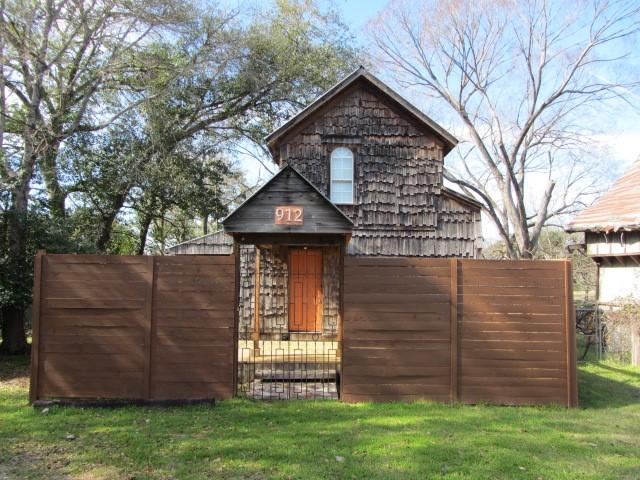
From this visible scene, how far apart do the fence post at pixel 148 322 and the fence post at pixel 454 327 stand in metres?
4.16

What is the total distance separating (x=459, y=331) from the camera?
707cm

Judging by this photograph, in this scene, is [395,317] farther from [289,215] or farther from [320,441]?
[320,441]

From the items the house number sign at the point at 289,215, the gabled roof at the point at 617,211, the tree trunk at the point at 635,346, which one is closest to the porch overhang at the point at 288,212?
the house number sign at the point at 289,215

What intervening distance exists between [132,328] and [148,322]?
24 cm

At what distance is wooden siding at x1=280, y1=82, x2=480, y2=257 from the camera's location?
1283cm

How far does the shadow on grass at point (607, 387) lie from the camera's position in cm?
754

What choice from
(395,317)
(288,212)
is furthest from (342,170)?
(395,317)

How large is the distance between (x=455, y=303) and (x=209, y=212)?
1303 cm

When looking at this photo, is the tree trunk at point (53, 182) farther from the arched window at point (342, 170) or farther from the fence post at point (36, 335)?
the arched window at point (342, 170)

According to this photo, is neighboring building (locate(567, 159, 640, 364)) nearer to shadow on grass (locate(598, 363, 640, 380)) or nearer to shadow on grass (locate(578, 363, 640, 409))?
shadow on grass (locate(598, 363, 640, 380))

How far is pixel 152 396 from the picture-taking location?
6.89 m

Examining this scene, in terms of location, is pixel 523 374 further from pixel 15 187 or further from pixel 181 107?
pixel 181 107

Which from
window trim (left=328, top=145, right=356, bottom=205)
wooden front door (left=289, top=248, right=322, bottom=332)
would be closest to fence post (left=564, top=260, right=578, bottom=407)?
window trim (left=328, top=145, right=356, bottom=205)

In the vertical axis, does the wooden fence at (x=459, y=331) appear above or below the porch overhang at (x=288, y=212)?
below
